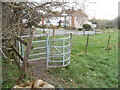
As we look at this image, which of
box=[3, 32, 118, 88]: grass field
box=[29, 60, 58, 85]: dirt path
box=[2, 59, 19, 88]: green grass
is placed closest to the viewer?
box=[2, 59, 19, 88]: green grass

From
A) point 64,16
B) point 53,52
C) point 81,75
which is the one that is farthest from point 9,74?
point 64,16

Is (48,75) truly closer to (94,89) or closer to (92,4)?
(94,89)

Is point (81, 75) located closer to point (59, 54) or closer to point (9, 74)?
point (59, 54)

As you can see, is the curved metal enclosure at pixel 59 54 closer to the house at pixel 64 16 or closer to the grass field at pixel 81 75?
the grass field at pixel 81 75

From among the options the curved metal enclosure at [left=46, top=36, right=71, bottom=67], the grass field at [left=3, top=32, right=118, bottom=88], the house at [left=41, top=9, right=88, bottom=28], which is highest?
the house at [left=41, top=9, right=88, bottom=28]

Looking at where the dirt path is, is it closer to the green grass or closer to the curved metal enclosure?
the curved metal enclosure

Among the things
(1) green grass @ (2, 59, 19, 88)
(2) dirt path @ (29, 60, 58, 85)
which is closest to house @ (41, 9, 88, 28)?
(2) dirt path @ (29, 60, 58, 85)

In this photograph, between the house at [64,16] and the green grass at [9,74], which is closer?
the green grass at [9,74]

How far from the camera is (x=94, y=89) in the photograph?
295cm

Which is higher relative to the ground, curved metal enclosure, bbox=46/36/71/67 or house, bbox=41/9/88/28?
house, bbox=41/9/88/28

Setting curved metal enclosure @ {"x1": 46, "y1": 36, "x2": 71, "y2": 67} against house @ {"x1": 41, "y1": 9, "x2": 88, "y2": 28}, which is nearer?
house @ {"x1": 41, "y1": 9, "x2": 88, "y2": 28}

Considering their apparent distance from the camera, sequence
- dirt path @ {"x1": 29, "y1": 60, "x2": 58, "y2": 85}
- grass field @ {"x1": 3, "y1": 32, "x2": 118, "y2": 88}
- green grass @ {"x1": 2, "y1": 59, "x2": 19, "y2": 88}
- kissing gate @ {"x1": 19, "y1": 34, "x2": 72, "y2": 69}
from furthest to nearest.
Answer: kissing gate @ {"x1": 19, "y1": 34, "x2": 72, "y2": 69} → dirt path @ {"x1": 29, "y1": 60, "x2": 58, "y2": 85} → grass field @ {"x1": 3, "y1": 32, "x2": 118, "y2": 88} → green grass @ {"x1": 2, "y1": 59, "x2": 19, "y2": 88}

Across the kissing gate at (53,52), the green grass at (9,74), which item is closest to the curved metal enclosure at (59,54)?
the kissing gate at (53,52)

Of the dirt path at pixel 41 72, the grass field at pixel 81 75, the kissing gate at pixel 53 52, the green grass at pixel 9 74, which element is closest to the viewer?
the green grass at pixel 9 74
